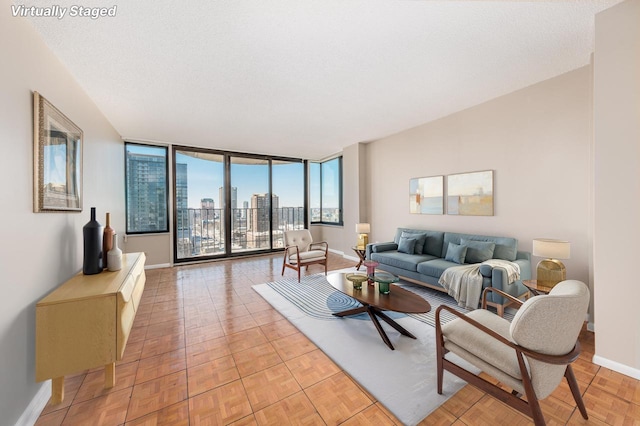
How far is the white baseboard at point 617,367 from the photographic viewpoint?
5.97ft

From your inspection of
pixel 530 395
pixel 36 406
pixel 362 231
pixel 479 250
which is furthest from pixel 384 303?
pixel 362 231

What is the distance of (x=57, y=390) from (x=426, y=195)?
4959 millimetres

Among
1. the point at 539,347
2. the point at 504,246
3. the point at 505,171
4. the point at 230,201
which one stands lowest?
the point at 539,347

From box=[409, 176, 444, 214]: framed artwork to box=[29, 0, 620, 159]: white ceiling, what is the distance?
1.19m

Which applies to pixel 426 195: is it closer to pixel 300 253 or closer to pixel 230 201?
pixel 300 253

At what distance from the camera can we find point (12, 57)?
1553 mm

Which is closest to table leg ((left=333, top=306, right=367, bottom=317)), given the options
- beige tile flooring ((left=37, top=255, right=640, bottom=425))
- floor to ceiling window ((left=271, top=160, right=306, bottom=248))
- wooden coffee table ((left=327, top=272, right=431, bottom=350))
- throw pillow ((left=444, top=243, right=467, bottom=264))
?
wooden coffee table ((left=327, top=272, right=431, bottom=350))

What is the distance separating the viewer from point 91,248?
7.09ft

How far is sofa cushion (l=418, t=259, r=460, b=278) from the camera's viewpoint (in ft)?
10.9

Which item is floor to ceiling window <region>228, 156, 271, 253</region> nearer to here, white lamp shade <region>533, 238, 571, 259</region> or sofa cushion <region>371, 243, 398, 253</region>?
sofa cushion <region>371, 243, 398, 253</region>

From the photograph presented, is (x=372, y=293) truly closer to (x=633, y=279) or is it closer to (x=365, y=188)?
(x=633, y=279)

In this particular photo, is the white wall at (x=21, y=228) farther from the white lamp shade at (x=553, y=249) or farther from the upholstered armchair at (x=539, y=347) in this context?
the white lamp shade at (x=553, y=249)

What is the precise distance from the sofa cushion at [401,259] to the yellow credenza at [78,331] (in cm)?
345

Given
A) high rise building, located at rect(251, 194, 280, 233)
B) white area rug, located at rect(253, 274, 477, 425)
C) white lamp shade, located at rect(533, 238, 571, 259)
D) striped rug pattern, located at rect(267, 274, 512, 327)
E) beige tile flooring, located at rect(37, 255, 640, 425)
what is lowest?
beige tile flooring, located at rect(37, 255, 640, 425)
